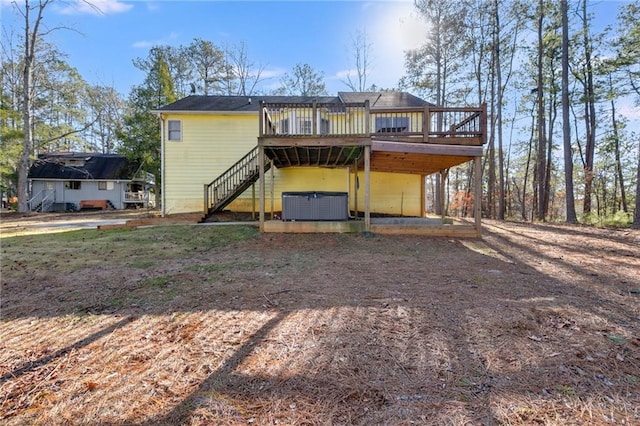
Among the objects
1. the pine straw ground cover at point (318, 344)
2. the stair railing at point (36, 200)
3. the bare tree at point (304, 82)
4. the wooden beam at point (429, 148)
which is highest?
the bare tree at point (304, 82)

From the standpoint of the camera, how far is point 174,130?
41.9 ft

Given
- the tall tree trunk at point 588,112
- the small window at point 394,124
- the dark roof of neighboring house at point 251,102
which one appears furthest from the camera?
the tall tree trunk at point 588,112

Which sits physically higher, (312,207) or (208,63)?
(208,63)

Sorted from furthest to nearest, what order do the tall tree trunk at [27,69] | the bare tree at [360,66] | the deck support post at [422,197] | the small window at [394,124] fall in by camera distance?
the bare tree at [360,66]
the tall tree trunk at [27,69]
the deck support post at [422,197]
the small window at [394,124]

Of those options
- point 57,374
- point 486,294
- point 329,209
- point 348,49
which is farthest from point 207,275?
point 348,49

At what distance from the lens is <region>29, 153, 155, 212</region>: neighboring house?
24.0 meters

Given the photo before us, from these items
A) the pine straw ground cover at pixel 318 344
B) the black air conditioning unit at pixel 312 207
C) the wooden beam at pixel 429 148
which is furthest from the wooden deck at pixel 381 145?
the pine straw ground cover at pixel 318 344

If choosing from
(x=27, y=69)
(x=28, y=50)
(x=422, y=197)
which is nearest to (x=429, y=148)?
(x=422, y=197)

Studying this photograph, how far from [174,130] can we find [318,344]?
42.2ft

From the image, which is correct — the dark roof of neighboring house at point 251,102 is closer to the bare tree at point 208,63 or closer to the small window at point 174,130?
the small window at point 174,130

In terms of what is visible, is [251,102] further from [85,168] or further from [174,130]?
[85,168]

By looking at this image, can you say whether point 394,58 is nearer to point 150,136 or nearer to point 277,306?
point 150,136

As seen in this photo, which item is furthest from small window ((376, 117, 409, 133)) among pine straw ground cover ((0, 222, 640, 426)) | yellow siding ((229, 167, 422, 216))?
pine straw ground cover ((0, 222, 640, 426))

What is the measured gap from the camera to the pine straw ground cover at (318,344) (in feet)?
5.82
